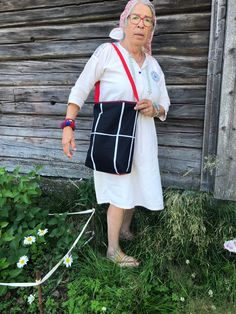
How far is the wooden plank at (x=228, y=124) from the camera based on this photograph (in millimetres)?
2201

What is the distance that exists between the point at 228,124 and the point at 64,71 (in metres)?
1.39

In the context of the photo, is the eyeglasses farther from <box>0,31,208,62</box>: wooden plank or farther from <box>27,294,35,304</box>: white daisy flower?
<box>27,294,35,304</box>: white daisy flower

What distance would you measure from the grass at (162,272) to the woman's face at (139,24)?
111 centimetres

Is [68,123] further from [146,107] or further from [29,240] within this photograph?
[29,240]

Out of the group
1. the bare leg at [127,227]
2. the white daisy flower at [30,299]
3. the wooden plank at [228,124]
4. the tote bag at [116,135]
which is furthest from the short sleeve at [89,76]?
the white daisy flower at [30,299]

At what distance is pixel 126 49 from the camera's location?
2.09m

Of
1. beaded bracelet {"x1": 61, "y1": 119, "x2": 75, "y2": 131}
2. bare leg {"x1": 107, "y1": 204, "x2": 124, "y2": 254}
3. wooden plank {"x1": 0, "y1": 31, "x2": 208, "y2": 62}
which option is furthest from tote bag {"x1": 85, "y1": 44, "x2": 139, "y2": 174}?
wooden plank {"x1": 0, "y1": 31, "x2": 208, "y2": 62}

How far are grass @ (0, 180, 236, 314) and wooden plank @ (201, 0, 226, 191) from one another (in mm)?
273

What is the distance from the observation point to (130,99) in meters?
2.06

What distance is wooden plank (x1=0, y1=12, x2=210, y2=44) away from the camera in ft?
7.68

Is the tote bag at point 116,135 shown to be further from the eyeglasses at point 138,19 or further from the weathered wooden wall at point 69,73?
the weathered wooden wall at point 69,73

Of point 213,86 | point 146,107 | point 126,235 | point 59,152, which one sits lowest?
point 126,235

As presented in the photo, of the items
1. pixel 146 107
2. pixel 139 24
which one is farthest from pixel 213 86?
pixel 139 24

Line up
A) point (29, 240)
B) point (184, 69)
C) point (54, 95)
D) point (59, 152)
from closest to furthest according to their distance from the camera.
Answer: point (29, 240) < point (184, 69) < point (54, 95) < point (59, 152)
